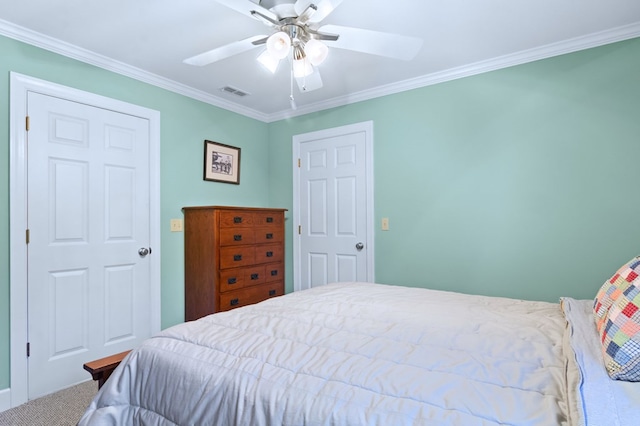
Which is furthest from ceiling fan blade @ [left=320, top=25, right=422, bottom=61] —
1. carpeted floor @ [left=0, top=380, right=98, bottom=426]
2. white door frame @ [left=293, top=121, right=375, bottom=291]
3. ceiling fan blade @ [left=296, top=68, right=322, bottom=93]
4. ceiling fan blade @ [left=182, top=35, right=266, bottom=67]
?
carpeted floor @ [left=0, top=380, right=98, bottom=426]

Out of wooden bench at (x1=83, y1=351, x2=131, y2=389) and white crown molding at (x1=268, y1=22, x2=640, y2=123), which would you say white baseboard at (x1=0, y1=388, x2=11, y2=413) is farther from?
white crown molding at (x1=268, y1=22, x2=640, y2=123)

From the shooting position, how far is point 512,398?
0.86 metres

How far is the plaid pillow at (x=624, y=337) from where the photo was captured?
34.1 inches

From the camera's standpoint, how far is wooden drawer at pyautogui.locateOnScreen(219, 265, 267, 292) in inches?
115

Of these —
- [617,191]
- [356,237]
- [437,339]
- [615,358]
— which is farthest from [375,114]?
[615,358]

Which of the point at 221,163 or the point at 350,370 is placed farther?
the point at 221,163

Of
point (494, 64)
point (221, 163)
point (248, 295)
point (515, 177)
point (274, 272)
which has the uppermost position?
point (494, 64)

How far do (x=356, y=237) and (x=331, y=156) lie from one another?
861 millimetres

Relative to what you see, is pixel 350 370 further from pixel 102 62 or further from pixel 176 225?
pixel 102 62

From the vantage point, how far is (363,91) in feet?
11.0

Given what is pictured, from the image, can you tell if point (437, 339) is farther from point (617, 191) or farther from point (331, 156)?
point (331, 156)

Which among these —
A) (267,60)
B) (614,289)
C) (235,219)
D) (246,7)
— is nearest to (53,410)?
(235,219)

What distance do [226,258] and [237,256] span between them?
0.41ft

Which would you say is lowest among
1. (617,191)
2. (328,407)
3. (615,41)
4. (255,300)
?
(255,300)
